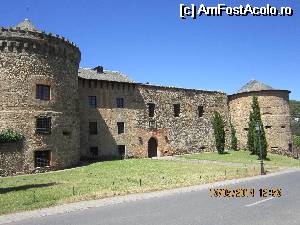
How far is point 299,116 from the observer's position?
95.5 m

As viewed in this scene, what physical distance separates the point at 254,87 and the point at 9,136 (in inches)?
1252

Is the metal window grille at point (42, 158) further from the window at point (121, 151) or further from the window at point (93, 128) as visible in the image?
the window at point (121, 151)

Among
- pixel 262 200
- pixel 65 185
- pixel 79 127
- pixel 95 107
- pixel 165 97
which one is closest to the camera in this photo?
pixel 262 200

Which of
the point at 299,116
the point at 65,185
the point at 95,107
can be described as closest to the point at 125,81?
the point at 95,107

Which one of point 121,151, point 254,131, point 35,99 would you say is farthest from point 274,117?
point 35,99

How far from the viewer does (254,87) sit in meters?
45.2

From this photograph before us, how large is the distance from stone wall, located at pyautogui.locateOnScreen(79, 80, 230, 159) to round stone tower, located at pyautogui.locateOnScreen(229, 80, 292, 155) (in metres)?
2.86

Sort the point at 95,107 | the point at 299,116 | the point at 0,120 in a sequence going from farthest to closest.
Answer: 1. the point at 299,116
2. the point at 95,107
3. the point at 0,120

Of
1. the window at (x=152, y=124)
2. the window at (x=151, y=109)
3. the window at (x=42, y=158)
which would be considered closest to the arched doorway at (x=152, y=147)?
the window at (x=152, y=124)

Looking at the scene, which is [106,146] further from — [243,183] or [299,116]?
[299,116]

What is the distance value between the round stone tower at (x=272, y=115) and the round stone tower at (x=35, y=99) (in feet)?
80.8

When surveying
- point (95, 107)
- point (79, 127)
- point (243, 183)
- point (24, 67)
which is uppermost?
point (24, 67)

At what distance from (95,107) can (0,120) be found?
10.9 metres

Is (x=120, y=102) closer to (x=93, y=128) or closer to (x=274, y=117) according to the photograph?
(x=93, y=128)
